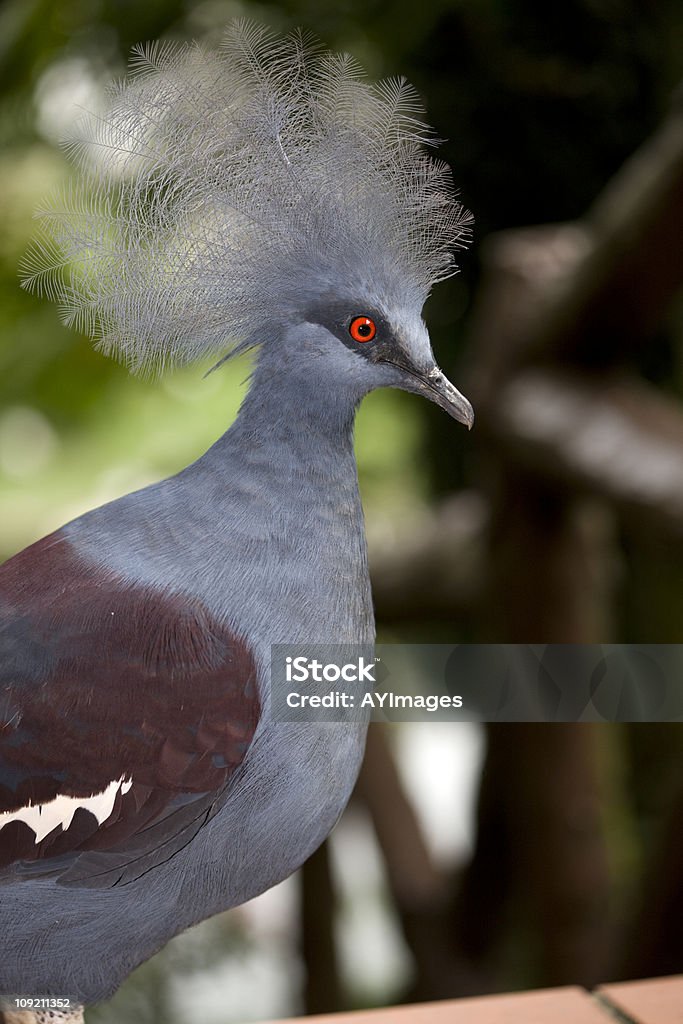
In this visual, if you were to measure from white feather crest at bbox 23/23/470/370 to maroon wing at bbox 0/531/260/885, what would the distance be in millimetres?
161

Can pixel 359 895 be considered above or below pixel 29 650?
below

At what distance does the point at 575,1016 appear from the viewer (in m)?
0.89

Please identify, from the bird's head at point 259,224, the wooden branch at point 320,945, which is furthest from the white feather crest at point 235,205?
the wooden branch at point 320,945

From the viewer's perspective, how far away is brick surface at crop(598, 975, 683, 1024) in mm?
878

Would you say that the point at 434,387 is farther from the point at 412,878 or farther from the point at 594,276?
the point at 412,878

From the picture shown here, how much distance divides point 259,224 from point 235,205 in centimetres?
2

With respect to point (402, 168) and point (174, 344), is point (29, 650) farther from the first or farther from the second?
point (402, 168)

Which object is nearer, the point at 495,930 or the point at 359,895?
the point at 495,930

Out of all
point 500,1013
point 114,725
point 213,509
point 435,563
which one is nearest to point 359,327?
point 213,509

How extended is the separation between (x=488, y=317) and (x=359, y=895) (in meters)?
1.72

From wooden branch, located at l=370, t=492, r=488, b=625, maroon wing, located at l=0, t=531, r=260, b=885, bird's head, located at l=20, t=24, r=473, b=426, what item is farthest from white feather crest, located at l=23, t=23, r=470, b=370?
wooden branch, located at l=370, t=492, r=488, b=625

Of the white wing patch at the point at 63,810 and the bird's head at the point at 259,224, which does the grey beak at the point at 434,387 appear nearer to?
the bird's head at the point at 259,224

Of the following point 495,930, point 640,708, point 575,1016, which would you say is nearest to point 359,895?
point 495,930

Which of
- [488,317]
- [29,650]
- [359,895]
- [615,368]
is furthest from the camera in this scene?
[359,895]
